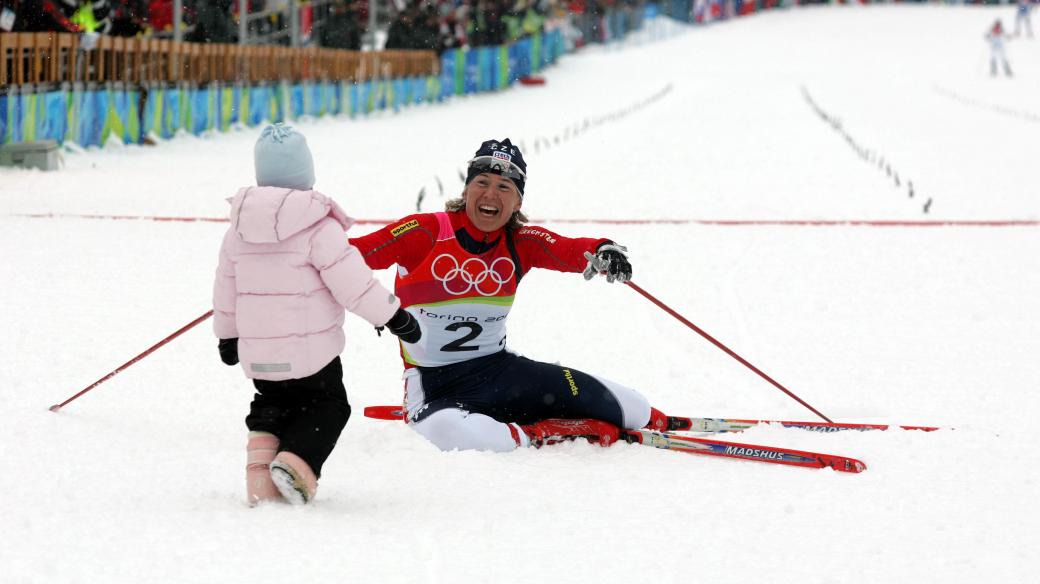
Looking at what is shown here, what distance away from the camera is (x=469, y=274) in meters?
4.70

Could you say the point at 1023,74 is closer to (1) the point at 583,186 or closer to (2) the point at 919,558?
(1) the point at 583,186

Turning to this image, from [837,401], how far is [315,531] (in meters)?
3.02

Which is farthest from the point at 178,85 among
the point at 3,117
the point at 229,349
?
the point at 229,349

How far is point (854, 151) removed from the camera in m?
18.0

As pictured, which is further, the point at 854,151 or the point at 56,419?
the point at 854,151

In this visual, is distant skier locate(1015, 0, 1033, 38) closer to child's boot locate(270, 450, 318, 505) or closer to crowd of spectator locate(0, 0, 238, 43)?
crowd of spectator locate(0, 0, 238, 43)

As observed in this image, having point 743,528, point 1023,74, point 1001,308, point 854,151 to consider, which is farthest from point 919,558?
point 1023,74

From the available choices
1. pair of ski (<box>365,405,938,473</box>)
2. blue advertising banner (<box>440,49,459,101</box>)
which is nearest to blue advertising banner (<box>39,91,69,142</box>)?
pair of ski (<box>365,405,938,473</box>)

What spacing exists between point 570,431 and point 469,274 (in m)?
0.74

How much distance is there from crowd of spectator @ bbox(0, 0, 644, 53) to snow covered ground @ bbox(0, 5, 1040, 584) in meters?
2.00

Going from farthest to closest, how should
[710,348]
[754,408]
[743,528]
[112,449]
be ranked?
[710,348], [754,408], [112,449], [743,528]

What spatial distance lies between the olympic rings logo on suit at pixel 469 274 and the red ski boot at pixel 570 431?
56 centimetres

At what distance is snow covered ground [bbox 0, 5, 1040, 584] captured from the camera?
11.2 feet

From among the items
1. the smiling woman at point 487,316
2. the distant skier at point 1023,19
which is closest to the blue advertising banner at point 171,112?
the smiling woman at point 487,316
